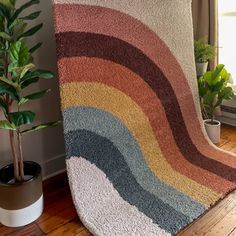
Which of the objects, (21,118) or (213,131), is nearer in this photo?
(21,118)

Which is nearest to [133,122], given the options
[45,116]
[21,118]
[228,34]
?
[45,116]

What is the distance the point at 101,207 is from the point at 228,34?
81.6 inches

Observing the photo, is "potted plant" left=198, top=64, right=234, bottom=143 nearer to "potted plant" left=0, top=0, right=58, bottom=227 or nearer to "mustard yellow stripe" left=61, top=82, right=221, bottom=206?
"mustard yellow stripe" left=61, top=82, right=221, bottom=206

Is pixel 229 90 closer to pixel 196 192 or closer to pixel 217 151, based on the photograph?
pixel 217 151

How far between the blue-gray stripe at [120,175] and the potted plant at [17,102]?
0.23 metres

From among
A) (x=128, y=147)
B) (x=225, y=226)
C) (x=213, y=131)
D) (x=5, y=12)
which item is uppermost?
(x=5, y=12)

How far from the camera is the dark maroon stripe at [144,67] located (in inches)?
60.7

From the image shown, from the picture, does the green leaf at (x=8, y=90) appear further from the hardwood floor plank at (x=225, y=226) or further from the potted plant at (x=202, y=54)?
the potted plant at (x=202, y=54)

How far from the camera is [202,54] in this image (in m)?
2.34

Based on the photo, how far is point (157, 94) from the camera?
2.00 m

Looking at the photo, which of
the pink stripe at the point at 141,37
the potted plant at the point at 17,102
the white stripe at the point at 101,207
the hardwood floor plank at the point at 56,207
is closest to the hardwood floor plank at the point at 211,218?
the white stripe at the point at 101,207

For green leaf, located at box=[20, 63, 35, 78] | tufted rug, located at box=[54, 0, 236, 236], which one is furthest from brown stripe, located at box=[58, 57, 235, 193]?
green leaf, located at box=[20, 63, 35, 78]

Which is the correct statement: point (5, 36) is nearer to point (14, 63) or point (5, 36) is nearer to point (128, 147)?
point (14, 63)

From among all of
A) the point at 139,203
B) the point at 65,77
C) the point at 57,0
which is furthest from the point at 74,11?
the point at 139,203
